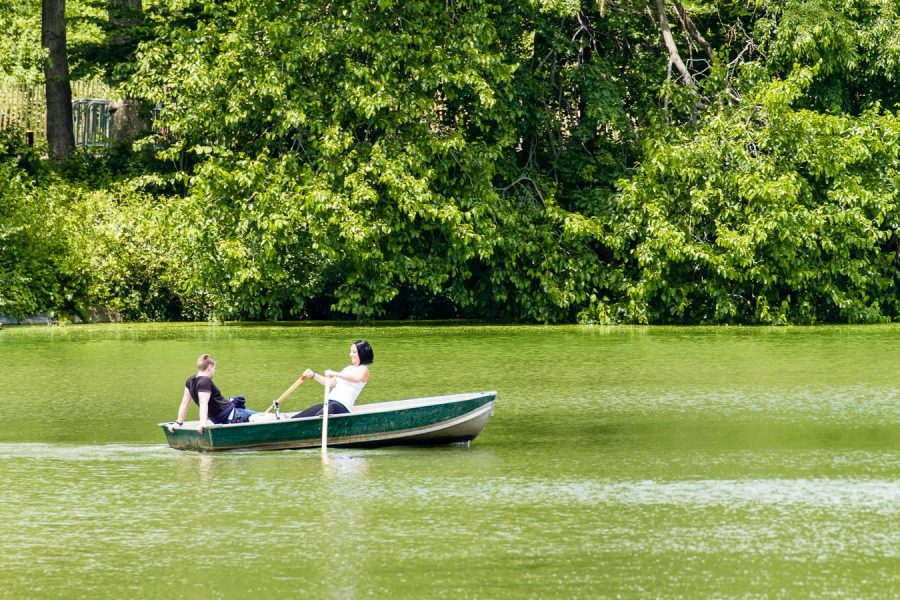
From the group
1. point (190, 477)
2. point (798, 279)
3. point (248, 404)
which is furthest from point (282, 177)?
point (190, 477)

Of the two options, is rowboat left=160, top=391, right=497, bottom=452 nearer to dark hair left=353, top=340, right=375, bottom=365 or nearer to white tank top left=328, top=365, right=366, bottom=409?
white tank top left=328, top=365, right=366, bottom=409

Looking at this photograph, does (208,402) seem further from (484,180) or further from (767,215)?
(767,215)

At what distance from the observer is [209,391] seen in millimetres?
14234

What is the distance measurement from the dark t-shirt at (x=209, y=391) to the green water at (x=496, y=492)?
0.55 m

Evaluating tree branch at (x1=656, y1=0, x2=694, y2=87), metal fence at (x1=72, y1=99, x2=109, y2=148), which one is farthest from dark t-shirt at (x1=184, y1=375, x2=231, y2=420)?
metal fence at (x1=72, y1=99, x2=109, y2=148)

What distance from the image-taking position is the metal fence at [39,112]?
128 feet

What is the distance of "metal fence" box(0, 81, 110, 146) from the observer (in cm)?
3916

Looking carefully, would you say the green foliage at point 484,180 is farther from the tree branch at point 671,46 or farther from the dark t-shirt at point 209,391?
the dark t-shirt at point 209,391

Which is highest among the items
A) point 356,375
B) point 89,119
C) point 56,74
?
point 56,74

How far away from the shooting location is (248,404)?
1742 centimetres

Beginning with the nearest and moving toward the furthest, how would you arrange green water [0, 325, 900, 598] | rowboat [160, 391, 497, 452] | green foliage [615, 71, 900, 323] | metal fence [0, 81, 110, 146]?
1. green water [0, 325, 900, 598]
2. rowboat [160, 391, 497, 452]
3. green foliage [615, 71, 900, 323]
4. metal fence [0, 81, 110, 146]

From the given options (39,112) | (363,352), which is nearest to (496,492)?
(363,352)

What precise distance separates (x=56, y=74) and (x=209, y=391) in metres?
22.8

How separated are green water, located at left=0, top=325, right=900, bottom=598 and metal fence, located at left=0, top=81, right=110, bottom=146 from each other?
62.0 ft
